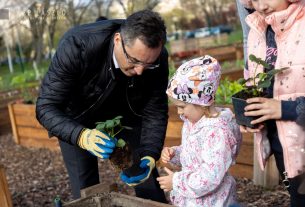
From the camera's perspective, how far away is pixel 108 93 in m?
2.76

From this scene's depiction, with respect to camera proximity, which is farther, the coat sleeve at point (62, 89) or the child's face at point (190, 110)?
the coat sleeve at point (62, 89)

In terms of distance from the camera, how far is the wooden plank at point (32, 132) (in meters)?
6.70

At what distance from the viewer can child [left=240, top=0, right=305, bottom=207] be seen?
2104 mm

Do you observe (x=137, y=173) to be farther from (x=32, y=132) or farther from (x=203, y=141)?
(x=32, y=132)

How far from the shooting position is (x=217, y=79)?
2.24 metres

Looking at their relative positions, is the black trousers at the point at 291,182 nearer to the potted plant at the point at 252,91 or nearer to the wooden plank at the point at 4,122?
the potted plant at the point at 252,91

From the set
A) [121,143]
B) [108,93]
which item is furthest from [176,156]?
[108,93]

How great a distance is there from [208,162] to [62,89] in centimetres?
96

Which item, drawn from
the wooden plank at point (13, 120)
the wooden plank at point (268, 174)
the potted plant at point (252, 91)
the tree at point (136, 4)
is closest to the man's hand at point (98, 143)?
the potted plant at point (252, 91)

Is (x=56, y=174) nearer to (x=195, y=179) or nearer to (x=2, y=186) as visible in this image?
(x=2, y=186)

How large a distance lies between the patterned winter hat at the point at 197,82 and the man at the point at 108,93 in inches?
10.0

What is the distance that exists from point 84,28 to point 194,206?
3.82ft

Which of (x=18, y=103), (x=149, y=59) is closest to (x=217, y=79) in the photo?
(x=149, y=59)

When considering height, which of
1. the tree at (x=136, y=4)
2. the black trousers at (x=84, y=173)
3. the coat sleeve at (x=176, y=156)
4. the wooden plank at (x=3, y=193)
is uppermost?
the coat sleeve at (x=176, y=156)
